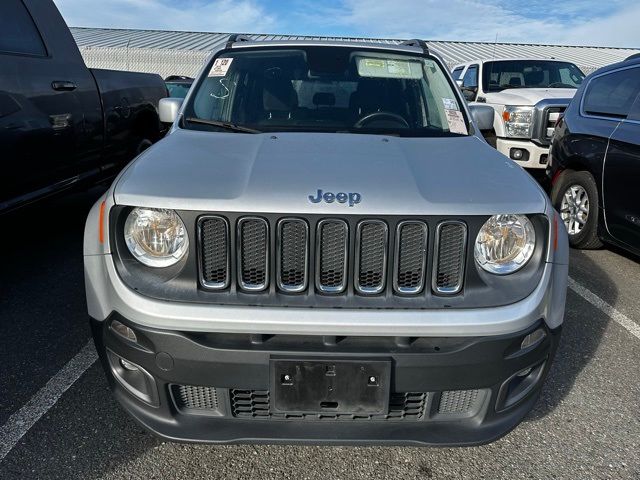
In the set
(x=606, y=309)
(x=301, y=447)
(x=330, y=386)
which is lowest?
(x=606, y=309)

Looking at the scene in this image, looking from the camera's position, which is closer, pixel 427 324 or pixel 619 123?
pixel 427 324

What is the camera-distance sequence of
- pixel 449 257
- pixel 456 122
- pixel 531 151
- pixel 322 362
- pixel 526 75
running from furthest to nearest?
1. pixel 526 75
2. pixel 531 151
3. pixel 456 122
4. pixel 449 257
5. pixel 322 362

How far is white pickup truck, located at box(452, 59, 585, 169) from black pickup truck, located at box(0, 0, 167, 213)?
3.78m

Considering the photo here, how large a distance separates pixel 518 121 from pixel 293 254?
631 cm

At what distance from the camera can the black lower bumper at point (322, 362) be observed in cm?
188

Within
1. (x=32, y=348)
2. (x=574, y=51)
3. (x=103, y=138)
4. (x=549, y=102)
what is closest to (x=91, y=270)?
(x=32, y=348)

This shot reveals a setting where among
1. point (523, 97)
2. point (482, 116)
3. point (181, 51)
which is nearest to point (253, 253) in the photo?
point (482, 116)

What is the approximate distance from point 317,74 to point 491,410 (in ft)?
7.14

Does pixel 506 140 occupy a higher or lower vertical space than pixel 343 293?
lower

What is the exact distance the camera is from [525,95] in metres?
7.65

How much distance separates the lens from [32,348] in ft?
10.3

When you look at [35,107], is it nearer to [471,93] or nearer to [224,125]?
[224,125]

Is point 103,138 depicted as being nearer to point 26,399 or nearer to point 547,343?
point 26,399

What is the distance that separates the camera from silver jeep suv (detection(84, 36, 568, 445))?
188 cm
